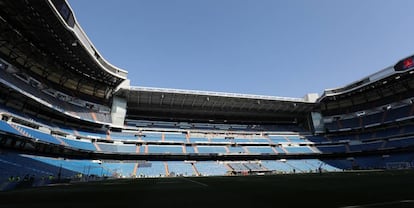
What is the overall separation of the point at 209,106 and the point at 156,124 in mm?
14875

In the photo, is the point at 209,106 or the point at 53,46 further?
the point at 209,106

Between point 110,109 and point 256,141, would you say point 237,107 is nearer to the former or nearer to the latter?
point 256,141

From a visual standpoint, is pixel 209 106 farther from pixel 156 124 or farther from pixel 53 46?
pixel 53 46

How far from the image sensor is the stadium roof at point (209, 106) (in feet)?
152

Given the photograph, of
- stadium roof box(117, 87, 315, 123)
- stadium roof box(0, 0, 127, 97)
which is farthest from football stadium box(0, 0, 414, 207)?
stadium roof box(117, 87, 315, 123)

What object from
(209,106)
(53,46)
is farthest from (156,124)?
(53,46)

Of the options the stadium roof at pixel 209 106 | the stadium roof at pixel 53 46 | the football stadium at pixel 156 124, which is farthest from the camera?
the stadium roof at pixel 209 106

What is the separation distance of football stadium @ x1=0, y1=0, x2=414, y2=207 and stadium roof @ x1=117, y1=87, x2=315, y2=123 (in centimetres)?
27

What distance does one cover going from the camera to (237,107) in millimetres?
54500

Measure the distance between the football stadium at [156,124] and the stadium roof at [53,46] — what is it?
0.16 m

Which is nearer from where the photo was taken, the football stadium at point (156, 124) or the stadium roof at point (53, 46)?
the stadium roof at point (53, 46)

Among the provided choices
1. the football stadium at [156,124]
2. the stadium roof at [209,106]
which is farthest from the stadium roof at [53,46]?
the stadium roof at [209,106]

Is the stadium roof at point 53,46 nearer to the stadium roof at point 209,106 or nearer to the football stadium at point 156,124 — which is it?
the football stadium at point 156,124

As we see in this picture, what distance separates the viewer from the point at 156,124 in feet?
180
